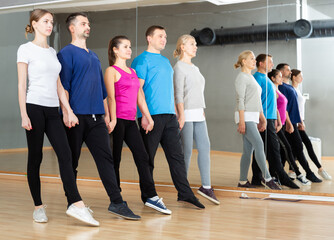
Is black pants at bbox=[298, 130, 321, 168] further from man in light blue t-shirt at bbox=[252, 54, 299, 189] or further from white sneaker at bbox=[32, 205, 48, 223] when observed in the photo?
white sneaker at bbox=[32, 205, 48, 223]

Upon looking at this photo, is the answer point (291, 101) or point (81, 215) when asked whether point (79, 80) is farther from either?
point (291, 101)

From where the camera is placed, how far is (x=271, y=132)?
486cm

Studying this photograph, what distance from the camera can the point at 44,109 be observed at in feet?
11.4

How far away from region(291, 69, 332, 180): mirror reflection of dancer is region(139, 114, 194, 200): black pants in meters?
1.29

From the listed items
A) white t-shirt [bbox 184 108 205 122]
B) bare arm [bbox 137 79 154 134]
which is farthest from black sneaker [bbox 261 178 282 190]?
bare arm [bbox 137 79 154 134]

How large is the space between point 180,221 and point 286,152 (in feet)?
5.44

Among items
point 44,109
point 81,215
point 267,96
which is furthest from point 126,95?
point 267,96

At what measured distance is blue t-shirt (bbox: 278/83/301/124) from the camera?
15.7ft

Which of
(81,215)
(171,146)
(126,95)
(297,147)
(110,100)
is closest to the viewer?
(81,215)

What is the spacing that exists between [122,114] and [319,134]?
1868mm

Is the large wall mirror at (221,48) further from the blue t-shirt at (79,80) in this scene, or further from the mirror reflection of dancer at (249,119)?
the blue t-shirt at (79,80)

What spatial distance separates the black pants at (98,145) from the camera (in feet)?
11.8

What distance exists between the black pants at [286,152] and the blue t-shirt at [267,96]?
0.63ft

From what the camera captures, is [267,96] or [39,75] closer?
[39,75]
